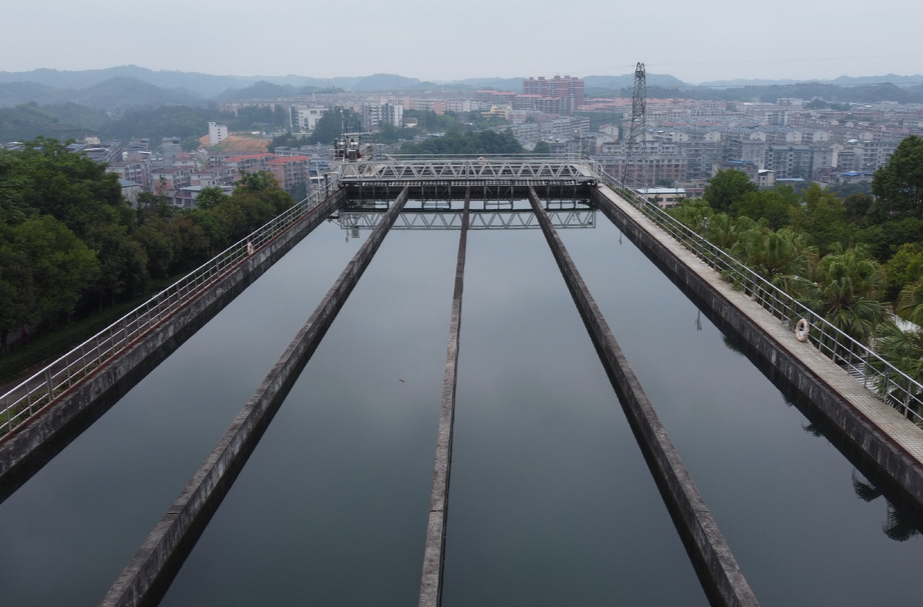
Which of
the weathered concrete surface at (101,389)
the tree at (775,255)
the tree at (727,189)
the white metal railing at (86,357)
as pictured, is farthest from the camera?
the tree at (727,189)

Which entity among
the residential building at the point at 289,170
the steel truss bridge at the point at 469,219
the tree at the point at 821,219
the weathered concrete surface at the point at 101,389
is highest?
the tree at the point at 821,219

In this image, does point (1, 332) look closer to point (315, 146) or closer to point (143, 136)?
point (315, 146)

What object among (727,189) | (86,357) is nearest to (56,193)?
(86,357)

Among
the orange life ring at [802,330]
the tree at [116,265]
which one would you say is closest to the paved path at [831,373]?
the orange life ring at [802,330]

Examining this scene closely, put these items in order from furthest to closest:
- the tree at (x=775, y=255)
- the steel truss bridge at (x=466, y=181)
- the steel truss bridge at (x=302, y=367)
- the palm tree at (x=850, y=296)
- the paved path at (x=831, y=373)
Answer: the steel truss bridge at (x=466, y=181), the tree at (x=775, y=255), the palm tree at (x=850, y=296), the paved path at (x=831, y=373), the steel truss bridge at (x=302, y=367)

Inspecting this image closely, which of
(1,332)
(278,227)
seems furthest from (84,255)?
(278,227)

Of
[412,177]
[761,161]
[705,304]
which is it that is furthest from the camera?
[761,161]

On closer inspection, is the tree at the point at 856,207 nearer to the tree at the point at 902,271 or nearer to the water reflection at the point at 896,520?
the tree at the point at 902,271
